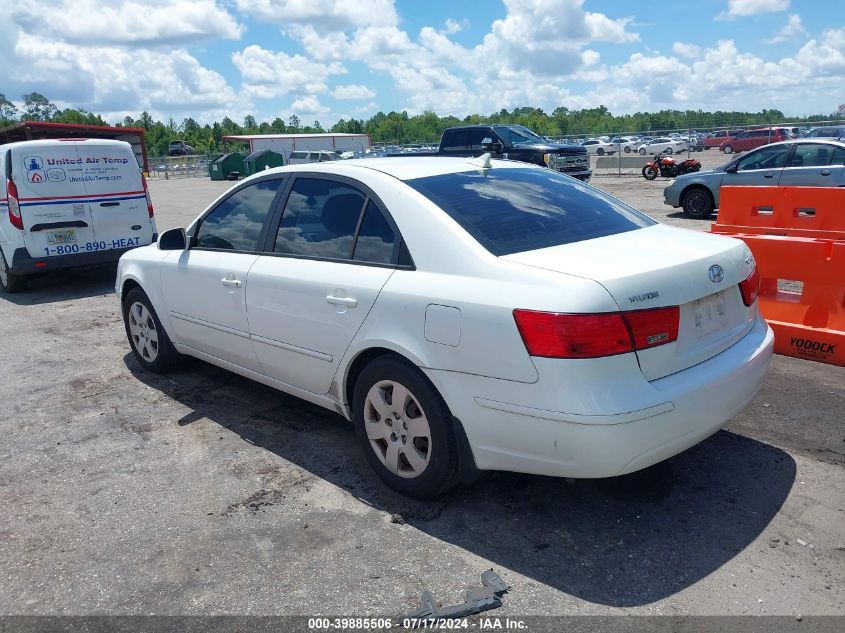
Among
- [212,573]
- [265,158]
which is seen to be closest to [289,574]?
[212,573]

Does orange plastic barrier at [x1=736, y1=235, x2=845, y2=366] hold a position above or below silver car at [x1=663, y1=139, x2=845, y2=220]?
below

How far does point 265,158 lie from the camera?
3988 cm

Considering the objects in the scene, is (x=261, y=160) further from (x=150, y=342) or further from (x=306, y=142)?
(x=150, y=342)

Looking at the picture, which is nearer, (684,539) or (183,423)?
(684,539)

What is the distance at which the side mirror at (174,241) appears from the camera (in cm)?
498

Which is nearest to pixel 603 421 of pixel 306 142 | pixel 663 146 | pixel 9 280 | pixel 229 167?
pixel 9 280

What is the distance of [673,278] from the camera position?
302 centimetres

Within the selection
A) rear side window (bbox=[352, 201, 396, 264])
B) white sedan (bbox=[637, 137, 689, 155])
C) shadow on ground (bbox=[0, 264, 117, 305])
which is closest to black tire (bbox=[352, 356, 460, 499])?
rear side window (bbox=[352, 201, 396, 264])

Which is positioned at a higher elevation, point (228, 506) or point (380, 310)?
point (380, 310)

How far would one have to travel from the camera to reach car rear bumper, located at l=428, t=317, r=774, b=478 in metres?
2.80

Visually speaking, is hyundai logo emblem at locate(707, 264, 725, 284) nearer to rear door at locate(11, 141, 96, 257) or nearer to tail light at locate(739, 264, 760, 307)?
tail light at locate(739, 264, 760, 307)

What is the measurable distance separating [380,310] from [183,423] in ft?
6.83

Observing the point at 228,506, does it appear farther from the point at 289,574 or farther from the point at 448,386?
the point at 448,386

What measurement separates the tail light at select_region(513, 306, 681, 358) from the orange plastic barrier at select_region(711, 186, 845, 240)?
12.6ft
